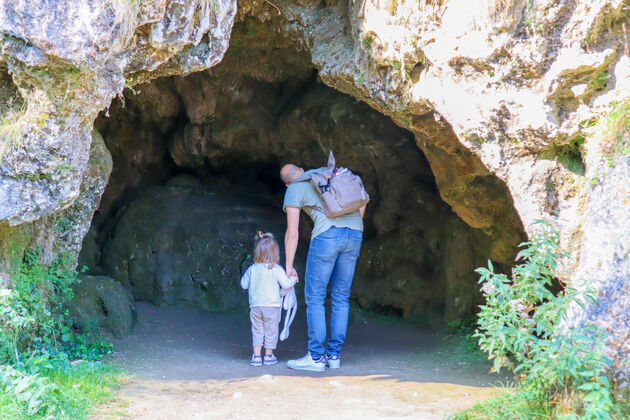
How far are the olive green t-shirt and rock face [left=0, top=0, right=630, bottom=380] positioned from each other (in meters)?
1.02

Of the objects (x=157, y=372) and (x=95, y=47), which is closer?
(x=95, y=47)

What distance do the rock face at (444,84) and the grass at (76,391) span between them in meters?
1.11

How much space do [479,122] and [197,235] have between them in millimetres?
5014

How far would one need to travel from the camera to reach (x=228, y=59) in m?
7.52

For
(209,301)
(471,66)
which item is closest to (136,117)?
(209,301)

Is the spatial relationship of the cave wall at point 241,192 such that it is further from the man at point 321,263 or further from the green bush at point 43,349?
the green bush at point 43,349

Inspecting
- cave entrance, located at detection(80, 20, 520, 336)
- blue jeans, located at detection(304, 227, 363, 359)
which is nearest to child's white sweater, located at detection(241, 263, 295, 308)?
blue jeans, located at detection(304, 227, 363, 359)

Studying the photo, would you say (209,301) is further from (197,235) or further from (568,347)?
(568,347)

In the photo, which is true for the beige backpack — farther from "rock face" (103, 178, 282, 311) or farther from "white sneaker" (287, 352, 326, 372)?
"rock face" (103, 178, 282, 311)

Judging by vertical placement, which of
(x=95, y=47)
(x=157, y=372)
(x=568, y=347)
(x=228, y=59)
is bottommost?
(x=157, y=372)

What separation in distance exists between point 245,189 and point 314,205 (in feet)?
13.3

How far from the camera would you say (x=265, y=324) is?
5.46 metres

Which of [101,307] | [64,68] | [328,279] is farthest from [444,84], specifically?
[101,307]

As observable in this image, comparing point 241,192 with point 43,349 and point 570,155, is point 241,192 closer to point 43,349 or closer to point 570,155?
point 43,349
